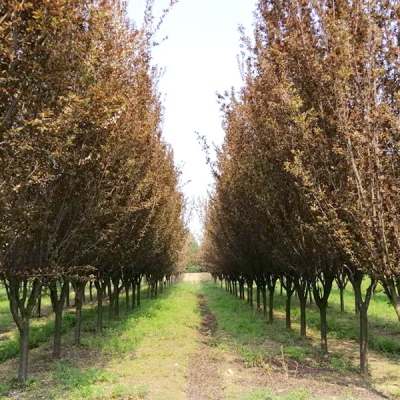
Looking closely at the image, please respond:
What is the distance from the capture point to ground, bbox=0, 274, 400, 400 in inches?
301

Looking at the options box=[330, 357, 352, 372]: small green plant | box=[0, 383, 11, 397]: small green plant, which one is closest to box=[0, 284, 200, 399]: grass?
box=[0, 383, 11, 397]: small green plant

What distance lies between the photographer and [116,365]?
32.7 ft

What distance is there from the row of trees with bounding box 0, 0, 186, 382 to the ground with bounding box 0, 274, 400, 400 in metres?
1.02

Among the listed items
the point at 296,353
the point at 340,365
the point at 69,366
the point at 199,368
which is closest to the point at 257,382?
the point at 199,368

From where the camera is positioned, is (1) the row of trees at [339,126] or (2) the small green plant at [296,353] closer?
(1) the row of trees at [339,126]

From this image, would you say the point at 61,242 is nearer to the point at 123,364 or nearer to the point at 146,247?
the point at 123,364

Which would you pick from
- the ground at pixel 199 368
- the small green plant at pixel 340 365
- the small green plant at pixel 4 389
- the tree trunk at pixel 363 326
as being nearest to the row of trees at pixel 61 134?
the small green plant at pixel 4 389

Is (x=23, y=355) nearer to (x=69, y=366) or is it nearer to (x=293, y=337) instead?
(x=69, y=366)

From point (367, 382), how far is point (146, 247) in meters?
9.63

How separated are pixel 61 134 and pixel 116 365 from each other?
6.60m

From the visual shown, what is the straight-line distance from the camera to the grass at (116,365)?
Answer: 7.64 meters

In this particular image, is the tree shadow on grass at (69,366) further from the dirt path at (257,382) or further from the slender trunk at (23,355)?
the dirt path at (257,382)

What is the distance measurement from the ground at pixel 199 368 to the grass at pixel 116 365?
20 millimetres

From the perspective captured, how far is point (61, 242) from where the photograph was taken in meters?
8.30
